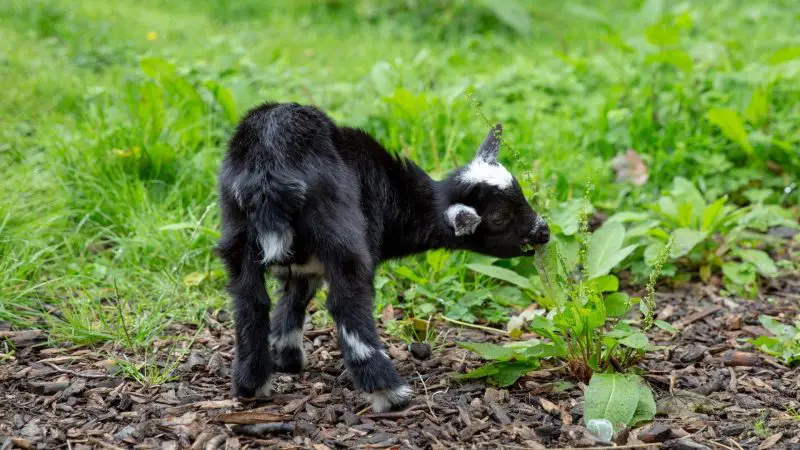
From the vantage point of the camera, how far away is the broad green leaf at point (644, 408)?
4105mm

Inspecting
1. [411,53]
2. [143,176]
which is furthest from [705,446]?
[411,53]

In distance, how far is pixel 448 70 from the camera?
888 centimetres

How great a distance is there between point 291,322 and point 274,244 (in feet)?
3.00

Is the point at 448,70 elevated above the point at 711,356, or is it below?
above

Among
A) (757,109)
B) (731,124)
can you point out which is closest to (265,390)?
(731,124)

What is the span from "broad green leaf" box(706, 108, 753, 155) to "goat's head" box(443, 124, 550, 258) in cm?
268

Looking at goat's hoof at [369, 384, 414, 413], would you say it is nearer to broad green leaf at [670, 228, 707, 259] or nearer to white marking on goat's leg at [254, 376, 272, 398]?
white marking on goat's leg at [254, 376, 272, 398]

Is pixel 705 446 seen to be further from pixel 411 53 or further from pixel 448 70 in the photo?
pixel 411 53

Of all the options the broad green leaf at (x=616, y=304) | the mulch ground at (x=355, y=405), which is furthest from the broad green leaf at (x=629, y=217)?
the broad green leaf at (x=616, y=304)

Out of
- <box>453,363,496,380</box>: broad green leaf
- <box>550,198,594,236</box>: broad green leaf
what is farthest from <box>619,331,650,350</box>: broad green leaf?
<box>550,198,594,236</box>: broad green leaf

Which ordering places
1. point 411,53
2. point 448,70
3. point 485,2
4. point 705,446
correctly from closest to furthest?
point 705,446 → point 448,70 → point 411,53 → point 485,2

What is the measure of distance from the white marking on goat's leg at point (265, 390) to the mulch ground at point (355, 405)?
2.6 inches

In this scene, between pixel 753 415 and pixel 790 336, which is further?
pixel 790 336

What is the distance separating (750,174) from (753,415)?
10.6 ft
